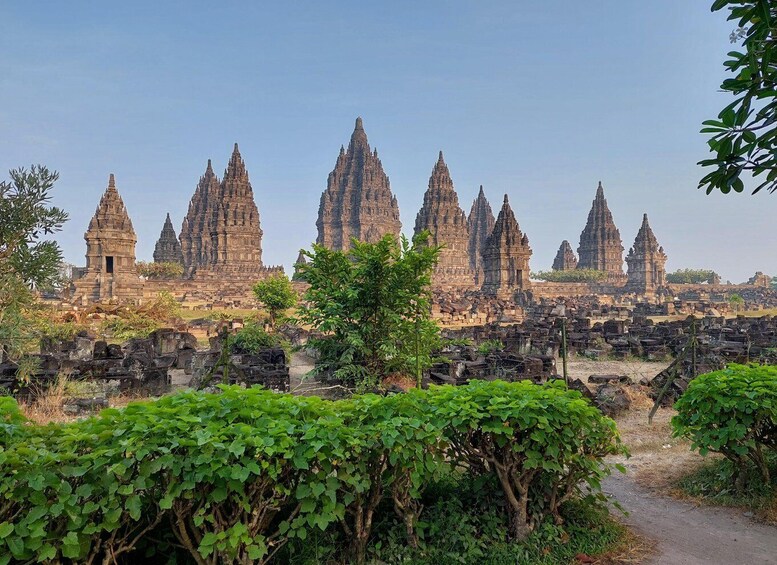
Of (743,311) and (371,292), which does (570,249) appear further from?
(371,292)

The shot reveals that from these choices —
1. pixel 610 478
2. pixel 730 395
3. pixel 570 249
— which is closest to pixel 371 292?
pixel 610 478

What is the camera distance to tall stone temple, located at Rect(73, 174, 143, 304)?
1367 inches

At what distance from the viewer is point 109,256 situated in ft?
117

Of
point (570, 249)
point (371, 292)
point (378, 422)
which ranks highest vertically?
point (570, 249)

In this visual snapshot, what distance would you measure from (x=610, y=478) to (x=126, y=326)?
64.4 ft

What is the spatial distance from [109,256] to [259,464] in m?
38.0

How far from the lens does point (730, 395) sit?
15.2 feet

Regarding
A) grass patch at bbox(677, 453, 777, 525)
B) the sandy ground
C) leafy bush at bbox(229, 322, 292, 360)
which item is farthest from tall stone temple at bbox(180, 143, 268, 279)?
grass patch at bbox(677, 453, 777, 525)

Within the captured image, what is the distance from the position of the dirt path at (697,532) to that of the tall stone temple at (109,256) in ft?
116

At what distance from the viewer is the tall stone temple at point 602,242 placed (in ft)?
228

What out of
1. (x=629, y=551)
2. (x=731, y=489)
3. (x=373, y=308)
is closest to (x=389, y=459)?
(x=629, y=551)

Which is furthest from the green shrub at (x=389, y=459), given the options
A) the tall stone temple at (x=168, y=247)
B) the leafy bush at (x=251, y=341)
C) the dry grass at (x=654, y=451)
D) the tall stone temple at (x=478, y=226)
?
the tall stone temple at (x=478, y=226)

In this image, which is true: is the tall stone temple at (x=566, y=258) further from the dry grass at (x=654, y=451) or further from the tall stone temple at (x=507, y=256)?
the dry grass at (x=654, y=451)

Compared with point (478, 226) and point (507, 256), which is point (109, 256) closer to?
point (507, 256)
